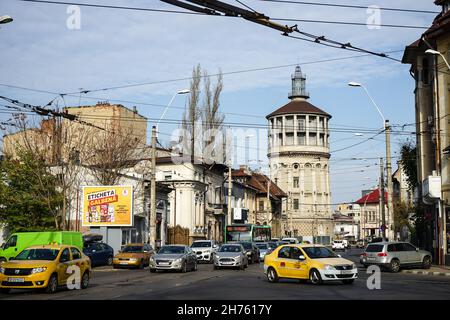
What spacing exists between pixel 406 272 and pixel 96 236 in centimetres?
2115

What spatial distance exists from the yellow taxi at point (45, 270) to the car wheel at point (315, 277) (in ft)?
25.5

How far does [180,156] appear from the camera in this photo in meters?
65.5

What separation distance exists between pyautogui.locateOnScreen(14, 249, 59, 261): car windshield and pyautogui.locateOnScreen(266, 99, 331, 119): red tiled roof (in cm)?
9834

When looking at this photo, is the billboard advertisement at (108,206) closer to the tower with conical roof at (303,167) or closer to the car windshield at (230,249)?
the car windshield at (230,249)

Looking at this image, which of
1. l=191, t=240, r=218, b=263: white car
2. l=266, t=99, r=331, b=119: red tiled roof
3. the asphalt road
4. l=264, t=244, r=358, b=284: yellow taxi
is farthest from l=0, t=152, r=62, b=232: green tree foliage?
l=266, t=99, r=331, b=119: red tiled roof

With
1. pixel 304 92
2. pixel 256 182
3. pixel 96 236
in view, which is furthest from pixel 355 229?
pixel 96 236

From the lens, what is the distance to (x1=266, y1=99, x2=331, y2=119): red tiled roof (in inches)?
4557

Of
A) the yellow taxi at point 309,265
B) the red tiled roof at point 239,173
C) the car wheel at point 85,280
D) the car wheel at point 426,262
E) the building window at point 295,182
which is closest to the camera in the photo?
the car wheel at point 85,280

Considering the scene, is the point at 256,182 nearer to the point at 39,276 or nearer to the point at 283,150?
the point at 283,150

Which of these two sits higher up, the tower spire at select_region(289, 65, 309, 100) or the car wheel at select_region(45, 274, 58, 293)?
the tower spire at select_region(289, 65, 309, 100)

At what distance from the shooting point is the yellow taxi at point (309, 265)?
2127 cm

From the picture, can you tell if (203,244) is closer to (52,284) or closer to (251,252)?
(251,252)

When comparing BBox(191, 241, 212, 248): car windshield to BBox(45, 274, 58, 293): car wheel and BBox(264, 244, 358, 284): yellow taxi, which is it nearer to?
BBox(264, 244, 358, 284): yellow taxi

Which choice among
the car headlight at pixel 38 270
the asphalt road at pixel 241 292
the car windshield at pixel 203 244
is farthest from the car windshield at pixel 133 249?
the car headlight at pixel 38 270
